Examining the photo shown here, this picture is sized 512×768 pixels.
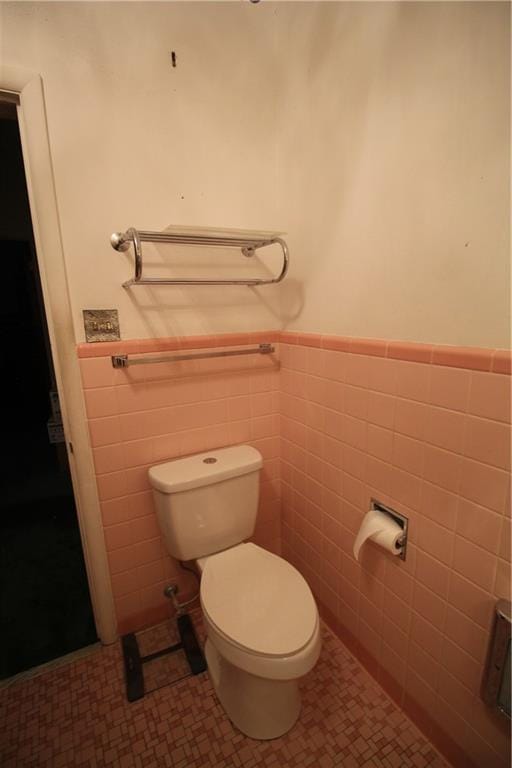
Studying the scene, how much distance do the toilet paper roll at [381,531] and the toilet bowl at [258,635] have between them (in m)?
0.27

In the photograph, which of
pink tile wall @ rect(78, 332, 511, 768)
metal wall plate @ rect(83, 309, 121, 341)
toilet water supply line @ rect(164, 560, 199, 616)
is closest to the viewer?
pink tile wall @ rect(78, 332, 511, 768)

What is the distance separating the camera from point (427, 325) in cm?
96

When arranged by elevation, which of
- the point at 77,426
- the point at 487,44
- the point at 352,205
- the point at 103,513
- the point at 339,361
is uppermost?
the point at 487,44

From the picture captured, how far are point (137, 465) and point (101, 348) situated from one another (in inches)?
18.4

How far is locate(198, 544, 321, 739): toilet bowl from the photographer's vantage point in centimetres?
98

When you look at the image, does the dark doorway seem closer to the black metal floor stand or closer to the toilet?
the black metal floor stand

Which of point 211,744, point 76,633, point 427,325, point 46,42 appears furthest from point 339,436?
point 46,42

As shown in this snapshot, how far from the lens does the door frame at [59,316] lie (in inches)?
40.8

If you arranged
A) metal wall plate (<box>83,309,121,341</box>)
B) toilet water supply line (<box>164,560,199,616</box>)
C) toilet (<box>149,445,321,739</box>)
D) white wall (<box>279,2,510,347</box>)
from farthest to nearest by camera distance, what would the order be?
toilet water supply line (<box>164,560,199,616</box>) → metal wall plate (<box>83,309,121,341</box>) → toilet (<box>149,445,321,739</box>) → white wall (<box>279,2,510,347</box>)

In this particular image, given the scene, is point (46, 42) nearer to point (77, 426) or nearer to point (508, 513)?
point (77, 426)

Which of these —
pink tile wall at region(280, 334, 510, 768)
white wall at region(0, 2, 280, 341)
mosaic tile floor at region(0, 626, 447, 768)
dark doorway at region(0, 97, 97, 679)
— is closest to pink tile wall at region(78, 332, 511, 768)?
pink tile wall at region(280, 334, 510, 768)

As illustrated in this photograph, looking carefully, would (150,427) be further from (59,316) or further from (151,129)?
(151,129)

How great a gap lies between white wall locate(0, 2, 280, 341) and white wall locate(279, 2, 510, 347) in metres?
0.15

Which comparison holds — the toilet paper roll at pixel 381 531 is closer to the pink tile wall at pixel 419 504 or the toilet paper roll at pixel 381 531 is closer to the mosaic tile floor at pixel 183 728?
the pink tile wall at pixel 419 504
